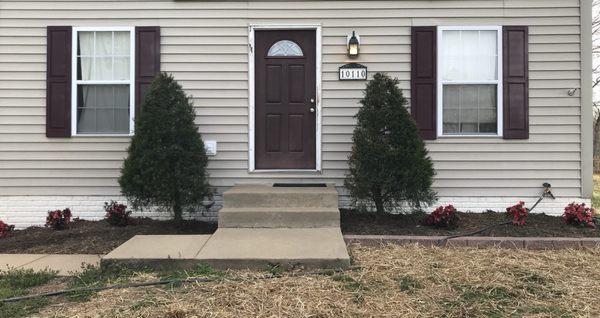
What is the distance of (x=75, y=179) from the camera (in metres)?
6.04

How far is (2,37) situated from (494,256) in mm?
6302

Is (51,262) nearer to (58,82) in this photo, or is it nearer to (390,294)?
(58,82)

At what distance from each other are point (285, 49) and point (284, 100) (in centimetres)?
66

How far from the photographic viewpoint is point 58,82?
5.97m

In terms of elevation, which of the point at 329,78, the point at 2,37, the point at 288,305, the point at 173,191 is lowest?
the point at 288,305

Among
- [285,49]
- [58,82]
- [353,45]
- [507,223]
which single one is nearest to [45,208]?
[58,82]

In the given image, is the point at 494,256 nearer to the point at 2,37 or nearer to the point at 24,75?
the point at 24,75

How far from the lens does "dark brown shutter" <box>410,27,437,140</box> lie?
5914 millimetres

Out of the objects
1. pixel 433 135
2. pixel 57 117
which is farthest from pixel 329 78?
pixel 57 117

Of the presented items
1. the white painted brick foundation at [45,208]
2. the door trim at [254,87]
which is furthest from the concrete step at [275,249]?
the white painted brick foundation at [45,208]

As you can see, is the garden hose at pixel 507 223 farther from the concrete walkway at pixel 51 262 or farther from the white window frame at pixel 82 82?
the white window frame at pixel 82 82

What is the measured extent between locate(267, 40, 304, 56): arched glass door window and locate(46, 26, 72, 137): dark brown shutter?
2.59 meters

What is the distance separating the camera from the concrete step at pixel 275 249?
3676 millimetres

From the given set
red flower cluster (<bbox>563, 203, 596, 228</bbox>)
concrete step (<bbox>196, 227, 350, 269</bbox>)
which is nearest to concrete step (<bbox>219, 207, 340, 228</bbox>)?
concrete step (<bbox>196, 227, 350, 269</bbox>)
